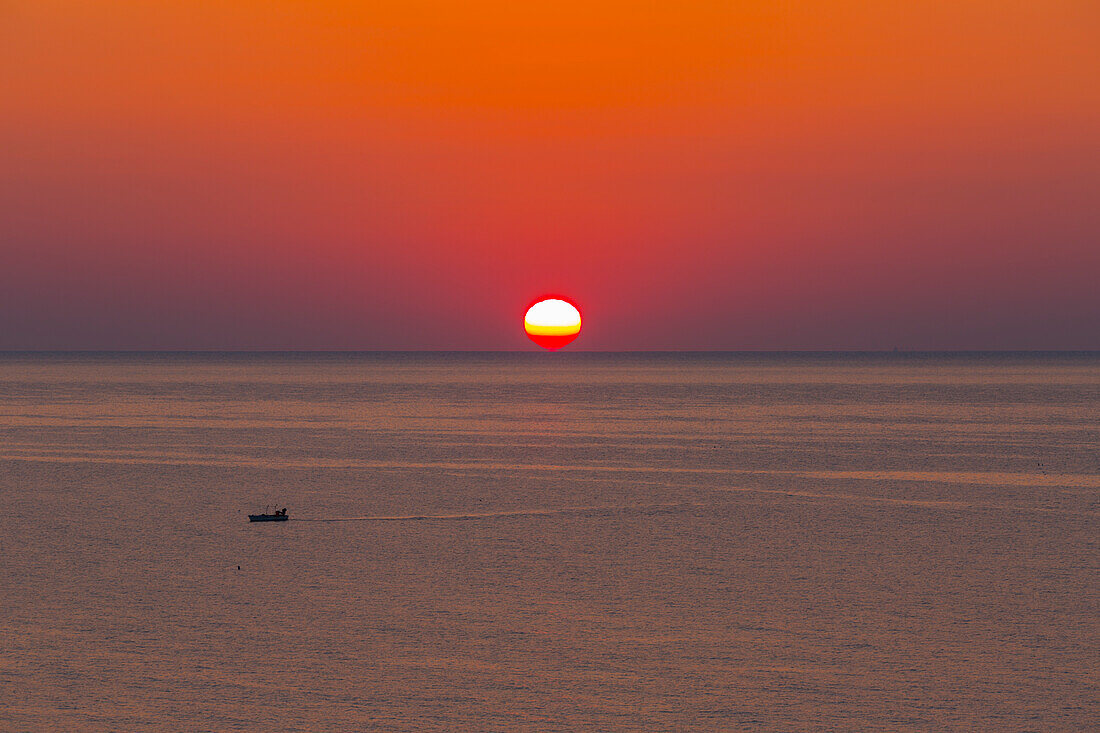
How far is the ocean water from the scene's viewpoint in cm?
1019

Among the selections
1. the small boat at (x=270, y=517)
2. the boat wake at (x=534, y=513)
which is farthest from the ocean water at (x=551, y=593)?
the small boat at (x=270, y=517)

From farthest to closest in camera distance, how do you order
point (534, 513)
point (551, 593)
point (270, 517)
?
point (534, 513) → point (270, 517) → point (551, 593)

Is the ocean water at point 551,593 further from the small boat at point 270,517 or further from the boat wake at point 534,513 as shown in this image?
the small boat at point 270,517

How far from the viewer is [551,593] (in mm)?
14539

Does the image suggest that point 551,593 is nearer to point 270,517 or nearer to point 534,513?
point 534,513

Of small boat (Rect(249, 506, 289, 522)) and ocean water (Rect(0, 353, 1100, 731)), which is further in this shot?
small boat (Rect(249, 506, 289, 522))

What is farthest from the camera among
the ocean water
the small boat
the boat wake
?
the boat wake

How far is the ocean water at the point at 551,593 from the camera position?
33.4 ft

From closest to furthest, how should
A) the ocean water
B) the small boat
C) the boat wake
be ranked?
the ocean water → the small boat → the boat wake

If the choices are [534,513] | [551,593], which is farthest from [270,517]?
[551,593]

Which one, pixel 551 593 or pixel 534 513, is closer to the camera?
pixel 551 593

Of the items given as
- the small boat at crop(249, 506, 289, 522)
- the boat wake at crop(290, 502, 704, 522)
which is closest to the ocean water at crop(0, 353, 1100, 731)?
the boat wake at crop(290, 502, 704, 522)

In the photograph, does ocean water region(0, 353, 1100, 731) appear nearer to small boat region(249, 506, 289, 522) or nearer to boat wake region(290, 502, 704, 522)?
boat wake region(290, 502, 704, 522)

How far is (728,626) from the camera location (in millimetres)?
Answer: 12797
